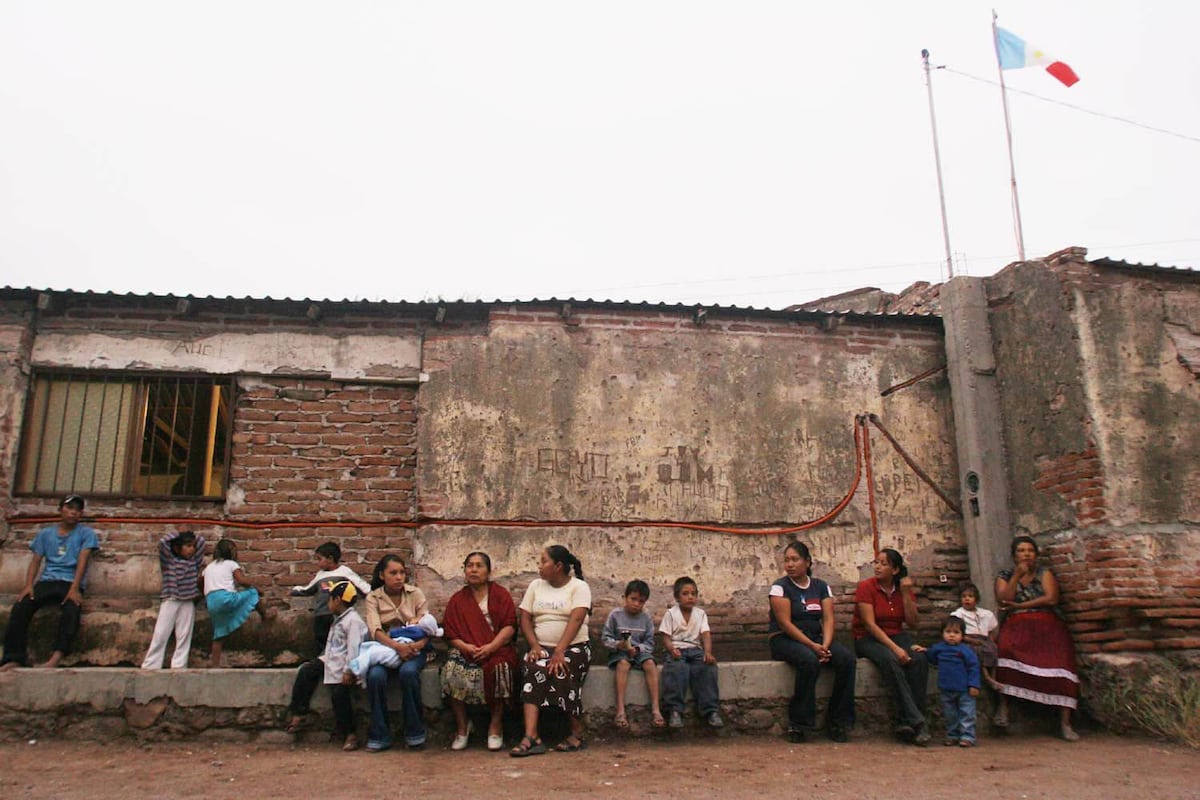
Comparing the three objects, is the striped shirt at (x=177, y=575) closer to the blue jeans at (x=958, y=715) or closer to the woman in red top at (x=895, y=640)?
the woman in red top at (x=895, y=640)

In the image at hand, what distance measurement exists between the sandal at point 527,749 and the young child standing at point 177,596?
2.96m

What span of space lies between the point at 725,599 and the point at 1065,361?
12.1ft

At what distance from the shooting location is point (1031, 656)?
8016 mm

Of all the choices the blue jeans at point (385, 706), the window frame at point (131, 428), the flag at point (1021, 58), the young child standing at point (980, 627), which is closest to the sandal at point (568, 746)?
the blue jeans at point (385, 706)

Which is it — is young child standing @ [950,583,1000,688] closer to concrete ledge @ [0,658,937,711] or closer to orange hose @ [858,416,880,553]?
orange hose @ [858,416,880,553]

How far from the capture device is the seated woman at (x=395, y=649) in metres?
6.91

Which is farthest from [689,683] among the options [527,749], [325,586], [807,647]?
[325,586]

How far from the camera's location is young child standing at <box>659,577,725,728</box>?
24.1 ft

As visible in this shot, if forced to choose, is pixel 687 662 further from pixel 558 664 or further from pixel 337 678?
pixel 337 678

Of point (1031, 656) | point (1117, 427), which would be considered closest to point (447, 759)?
point (1031, 656)

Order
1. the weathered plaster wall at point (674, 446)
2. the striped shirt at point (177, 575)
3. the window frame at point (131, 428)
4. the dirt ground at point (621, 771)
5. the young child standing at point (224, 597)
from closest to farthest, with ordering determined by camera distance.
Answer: the dirt ground at point (621, 771)
the striped shirt at point (177, 575)
the young child standing at point (224, 597)
the window frame at point (131, 428)
the weathered plaster wall at point (674, 446)

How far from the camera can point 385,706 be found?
7.05 metres

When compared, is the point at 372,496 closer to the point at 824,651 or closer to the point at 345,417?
the point at 345,417

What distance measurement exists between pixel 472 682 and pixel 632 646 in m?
1.24
